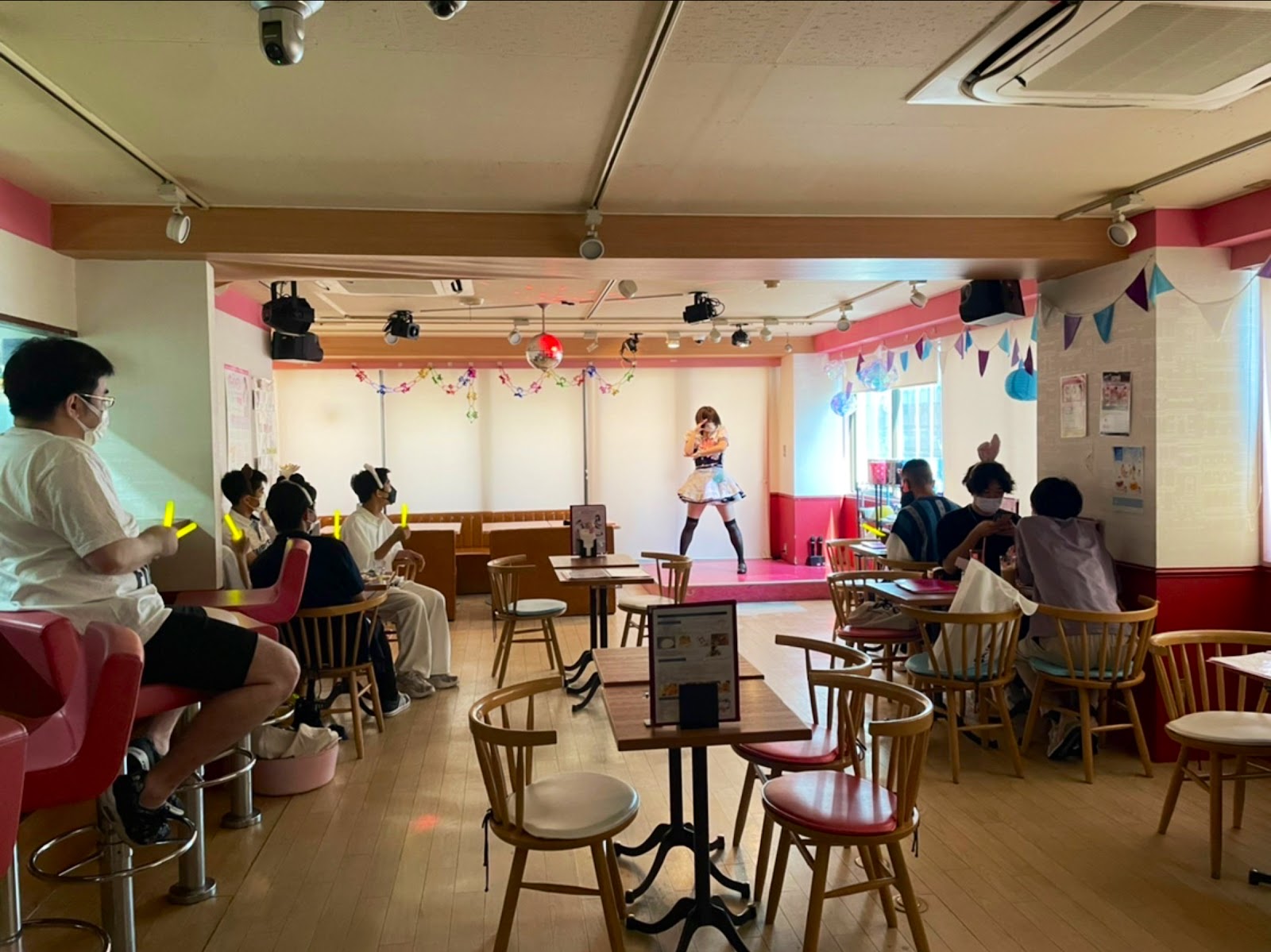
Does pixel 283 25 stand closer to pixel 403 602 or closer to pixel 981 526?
pixel 403 602

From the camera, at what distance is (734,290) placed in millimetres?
6887

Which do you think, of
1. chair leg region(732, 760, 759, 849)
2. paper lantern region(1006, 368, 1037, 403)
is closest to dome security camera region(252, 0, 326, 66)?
chair leg region(732, 760, 759, 849)

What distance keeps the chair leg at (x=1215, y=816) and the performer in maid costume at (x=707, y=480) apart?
6.40 meters

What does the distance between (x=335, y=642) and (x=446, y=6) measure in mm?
3262

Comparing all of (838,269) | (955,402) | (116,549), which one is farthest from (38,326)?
(955,402)

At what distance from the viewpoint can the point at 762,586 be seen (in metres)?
8.66

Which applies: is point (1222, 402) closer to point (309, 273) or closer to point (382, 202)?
point (382, 202)

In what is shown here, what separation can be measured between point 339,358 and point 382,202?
583 centimetres

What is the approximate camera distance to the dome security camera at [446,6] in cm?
192

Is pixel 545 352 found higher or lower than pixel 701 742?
higher

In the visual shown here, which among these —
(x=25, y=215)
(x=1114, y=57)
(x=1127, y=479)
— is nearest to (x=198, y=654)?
(x=25, y=215)

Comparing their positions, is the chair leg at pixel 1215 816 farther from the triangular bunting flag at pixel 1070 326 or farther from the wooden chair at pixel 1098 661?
the triangular bunting flag at pixel 1070 326

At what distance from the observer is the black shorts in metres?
2.56

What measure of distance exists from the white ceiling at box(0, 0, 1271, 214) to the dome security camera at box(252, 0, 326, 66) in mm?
129
